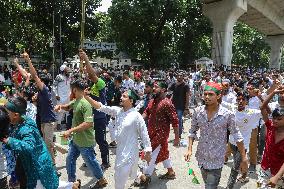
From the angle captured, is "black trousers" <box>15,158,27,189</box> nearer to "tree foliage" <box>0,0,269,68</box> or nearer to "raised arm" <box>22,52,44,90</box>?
"raised arm" <box>22,52,44,90</box>

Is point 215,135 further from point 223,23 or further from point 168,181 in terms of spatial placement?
point 223,23

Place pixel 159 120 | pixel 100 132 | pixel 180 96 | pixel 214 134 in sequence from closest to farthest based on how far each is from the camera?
pixel 214 134 → pixel 159 120 → pixel 100 132 → pixel 180 96

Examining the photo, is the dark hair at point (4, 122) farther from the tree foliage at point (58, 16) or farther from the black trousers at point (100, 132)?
the tree foliage at point (58, 16)

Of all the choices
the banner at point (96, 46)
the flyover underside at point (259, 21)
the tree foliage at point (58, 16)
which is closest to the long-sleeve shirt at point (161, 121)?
the banner at point (96, 46)

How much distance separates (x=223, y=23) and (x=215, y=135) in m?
29.0

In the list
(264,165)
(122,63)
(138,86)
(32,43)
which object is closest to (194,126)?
(264,165)

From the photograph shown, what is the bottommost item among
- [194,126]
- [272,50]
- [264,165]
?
[264,165]

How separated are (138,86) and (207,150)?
942 centimetres

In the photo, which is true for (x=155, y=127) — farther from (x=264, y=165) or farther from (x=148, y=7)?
(x=148, y=7)

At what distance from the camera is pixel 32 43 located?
5162cm

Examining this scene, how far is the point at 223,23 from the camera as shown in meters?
32.1

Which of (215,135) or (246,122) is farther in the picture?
(246,122)

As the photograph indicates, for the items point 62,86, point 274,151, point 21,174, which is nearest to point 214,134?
point 274,151

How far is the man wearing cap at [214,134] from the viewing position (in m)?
4.43
